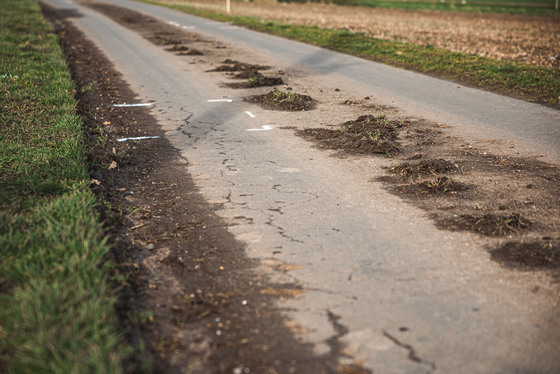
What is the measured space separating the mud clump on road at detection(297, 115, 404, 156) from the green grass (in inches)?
131

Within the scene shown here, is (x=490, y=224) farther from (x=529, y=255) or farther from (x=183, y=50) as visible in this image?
(x=183, y=50)

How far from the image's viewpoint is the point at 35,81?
10.6m

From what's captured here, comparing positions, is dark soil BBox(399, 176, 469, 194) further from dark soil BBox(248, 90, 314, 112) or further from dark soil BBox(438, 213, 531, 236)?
dark soil BBox(248, 90, 314, 112)

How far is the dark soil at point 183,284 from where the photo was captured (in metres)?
3.15

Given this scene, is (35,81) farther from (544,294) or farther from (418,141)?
(544,294)

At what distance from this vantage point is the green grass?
9.57 feet

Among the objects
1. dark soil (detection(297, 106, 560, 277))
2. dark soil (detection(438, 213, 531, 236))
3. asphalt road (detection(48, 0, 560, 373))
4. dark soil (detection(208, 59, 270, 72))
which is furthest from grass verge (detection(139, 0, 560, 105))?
dark soil (detection(438, 213, 531, 236))

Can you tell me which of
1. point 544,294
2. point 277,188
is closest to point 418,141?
point 277,188

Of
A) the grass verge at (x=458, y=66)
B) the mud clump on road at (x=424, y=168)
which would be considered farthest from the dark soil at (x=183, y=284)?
the grass verge at (x=458, y=66)

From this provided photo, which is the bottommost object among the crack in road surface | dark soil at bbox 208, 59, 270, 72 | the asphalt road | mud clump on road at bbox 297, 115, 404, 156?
the crack in road surface

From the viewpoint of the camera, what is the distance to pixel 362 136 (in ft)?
25.0

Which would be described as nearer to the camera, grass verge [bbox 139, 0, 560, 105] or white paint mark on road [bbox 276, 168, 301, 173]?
white paint mark on road [bbox 276, 168, 301, 173]

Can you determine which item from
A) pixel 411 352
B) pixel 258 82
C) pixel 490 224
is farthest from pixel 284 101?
pixel 411 352

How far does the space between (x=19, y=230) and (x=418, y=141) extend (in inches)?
210
